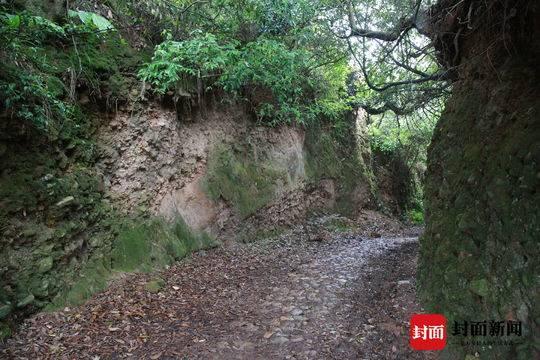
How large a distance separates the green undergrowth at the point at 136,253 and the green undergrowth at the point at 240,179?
121 cm

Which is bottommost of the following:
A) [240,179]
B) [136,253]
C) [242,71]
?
[136,253]

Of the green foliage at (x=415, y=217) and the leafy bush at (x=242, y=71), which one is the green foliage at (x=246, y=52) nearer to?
the leafy bush at (x=242, y=71)

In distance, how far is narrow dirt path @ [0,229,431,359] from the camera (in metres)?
3.60

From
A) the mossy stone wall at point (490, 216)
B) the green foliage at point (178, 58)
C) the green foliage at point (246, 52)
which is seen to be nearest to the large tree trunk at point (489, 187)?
the mossy stone wall at point (490, 216)

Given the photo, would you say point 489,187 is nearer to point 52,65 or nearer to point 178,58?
point 178,58

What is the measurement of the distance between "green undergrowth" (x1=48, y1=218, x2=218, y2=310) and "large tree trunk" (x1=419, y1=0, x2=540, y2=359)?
4.01 meters

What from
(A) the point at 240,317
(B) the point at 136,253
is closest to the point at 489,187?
(A) the point at 240,317

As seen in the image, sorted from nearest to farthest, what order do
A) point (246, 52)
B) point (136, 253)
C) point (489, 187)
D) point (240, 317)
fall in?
point (489, 187)
point (240, 317)
point (136, 253)
point (246, 52)

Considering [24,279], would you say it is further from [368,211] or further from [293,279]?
[368,211]

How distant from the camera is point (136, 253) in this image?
5.49 m

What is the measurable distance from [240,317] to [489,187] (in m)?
3.19

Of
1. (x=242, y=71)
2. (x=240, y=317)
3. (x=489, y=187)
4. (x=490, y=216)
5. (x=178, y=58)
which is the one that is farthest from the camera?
(x=242, y=71)

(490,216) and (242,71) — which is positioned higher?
(242,71)

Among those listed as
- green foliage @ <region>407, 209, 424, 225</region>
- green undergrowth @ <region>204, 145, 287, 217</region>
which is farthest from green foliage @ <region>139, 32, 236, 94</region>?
green foliage @ <region>407, 209, 424, 225</region>
